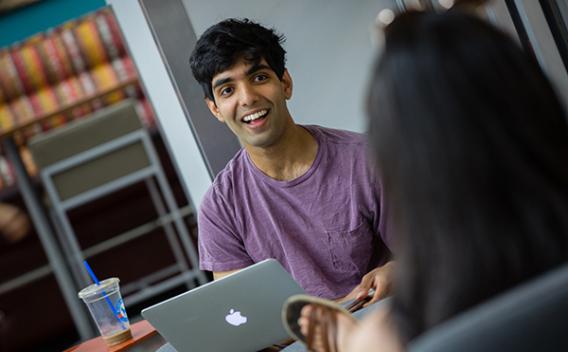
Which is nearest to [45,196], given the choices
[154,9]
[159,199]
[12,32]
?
[159,199]

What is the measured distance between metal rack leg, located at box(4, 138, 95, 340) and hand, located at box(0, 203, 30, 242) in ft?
0.25

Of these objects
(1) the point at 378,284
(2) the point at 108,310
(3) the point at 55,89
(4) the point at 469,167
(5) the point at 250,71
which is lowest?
(1) the point at 378,284

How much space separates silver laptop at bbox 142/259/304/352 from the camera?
3.59ft

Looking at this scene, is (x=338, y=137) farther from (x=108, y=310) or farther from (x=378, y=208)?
(x=108, y=310)

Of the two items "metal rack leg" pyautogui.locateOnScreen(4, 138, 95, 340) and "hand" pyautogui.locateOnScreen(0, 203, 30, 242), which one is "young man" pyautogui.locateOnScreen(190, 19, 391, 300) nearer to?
"metal rack leg" pyautogui.locateOnScreen(4, 138, 95, 340)

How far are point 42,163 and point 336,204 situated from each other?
2.04 metres

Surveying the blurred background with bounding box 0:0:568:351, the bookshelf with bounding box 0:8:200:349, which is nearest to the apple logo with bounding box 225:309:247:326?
the blurred background with bounding box 0:0:568:351

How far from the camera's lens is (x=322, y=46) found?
2.10 m

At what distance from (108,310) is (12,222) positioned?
2.16 metres

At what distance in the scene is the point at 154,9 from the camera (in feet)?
6.77

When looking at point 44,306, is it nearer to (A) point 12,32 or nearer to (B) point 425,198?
(A) point 12,32

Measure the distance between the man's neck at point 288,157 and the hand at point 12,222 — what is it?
7.21 ft

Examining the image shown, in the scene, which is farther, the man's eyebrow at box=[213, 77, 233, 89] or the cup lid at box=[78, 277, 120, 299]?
the man's eyebrow at box=[213, 77, 233, 89]

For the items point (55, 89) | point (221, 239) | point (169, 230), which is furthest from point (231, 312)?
point (55, 89)
